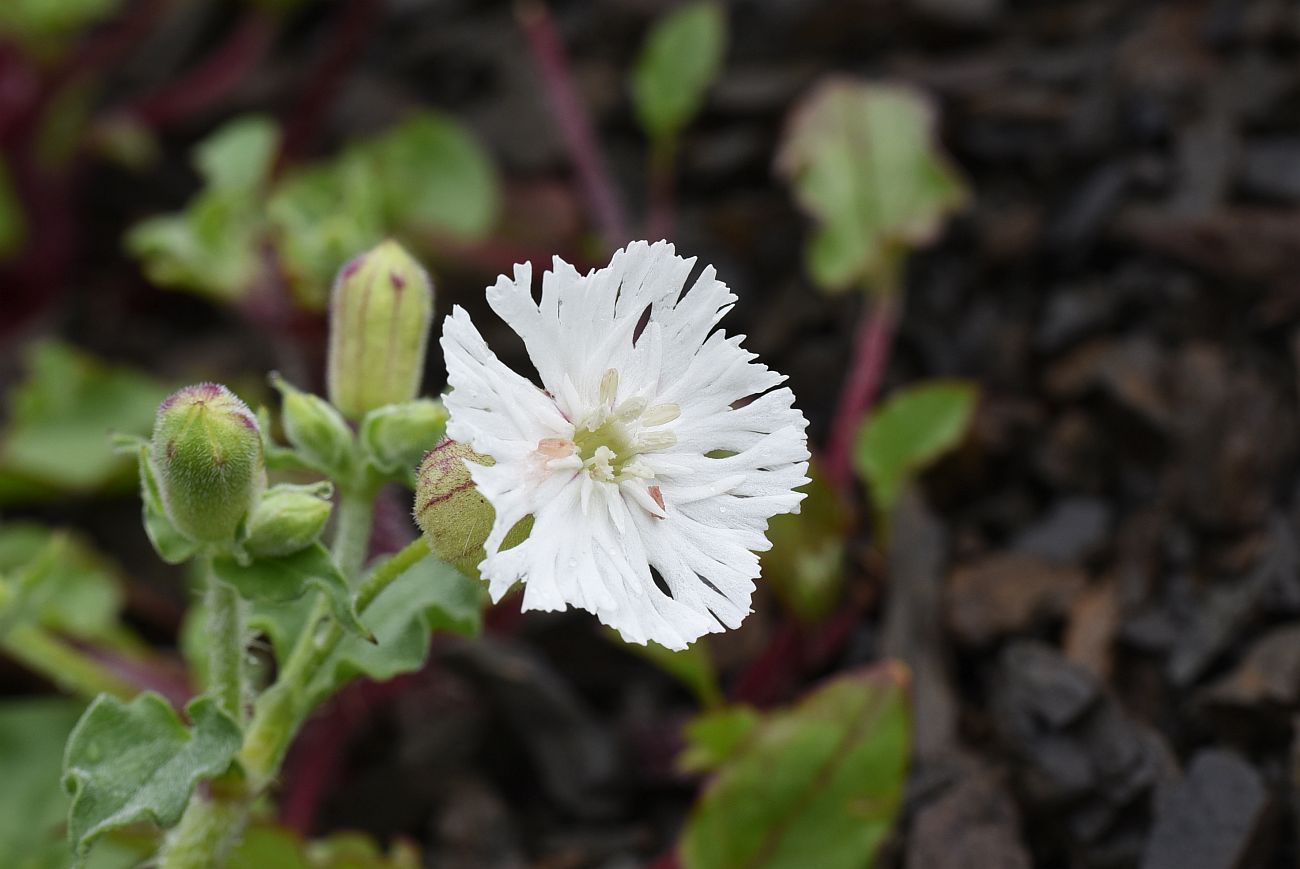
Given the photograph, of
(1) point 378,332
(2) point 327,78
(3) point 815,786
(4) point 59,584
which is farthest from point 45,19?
(3) point 815,786

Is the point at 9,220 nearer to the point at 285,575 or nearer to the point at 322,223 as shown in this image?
the point at 322,223

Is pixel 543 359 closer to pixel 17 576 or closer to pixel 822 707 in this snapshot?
pixel 822 707

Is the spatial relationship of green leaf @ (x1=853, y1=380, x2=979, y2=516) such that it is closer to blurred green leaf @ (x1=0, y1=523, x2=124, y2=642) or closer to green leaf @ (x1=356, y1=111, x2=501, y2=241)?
green leaf @ (x1=356, y1=111, x2=501, y2=241)

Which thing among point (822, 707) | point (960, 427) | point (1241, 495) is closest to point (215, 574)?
point (822, 707)

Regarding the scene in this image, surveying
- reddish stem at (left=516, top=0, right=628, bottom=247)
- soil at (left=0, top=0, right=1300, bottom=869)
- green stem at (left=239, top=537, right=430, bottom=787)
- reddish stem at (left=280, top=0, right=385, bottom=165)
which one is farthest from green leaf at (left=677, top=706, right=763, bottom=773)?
reddish stem at (left=280, top=0, right=385, bottom=165)

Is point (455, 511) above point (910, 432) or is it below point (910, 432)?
below
